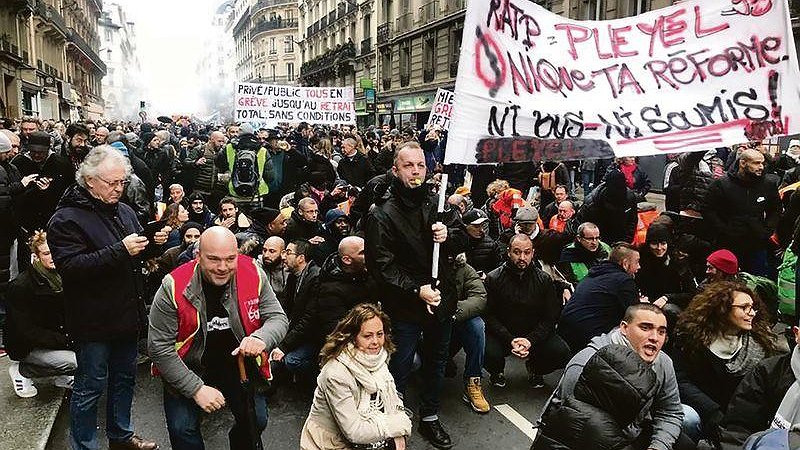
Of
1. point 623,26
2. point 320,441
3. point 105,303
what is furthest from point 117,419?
point 623,26

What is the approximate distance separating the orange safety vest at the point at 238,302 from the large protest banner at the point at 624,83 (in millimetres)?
1344

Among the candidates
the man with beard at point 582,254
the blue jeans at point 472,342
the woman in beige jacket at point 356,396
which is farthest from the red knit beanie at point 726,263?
the woman in beige jacket at point 356,396

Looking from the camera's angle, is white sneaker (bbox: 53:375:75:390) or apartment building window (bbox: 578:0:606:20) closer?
white sneaker (bbox: 53:375:75:390)

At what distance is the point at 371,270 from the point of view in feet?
12.6

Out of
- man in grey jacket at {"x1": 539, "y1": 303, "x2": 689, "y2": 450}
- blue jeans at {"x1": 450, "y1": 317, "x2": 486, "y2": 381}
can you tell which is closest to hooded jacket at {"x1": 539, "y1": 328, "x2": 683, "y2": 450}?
man in grey jacket at {"x1": 539, "y1": 303, "x2": 689, "y2": 450}

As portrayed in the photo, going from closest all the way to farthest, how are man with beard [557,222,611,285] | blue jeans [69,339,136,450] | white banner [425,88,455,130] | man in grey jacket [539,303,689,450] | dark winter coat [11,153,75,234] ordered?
man in grey jacket [539,303,689,450] < blue jeans [69,339,136,450] < dark winter coat [11,153,75,234] < man with beard [557,222,611,285] < white banner [425,88,455,130]

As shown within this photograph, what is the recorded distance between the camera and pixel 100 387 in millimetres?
3551

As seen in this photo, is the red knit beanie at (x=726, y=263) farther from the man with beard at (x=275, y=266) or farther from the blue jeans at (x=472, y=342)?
the man with beard at (x=275, y=266)

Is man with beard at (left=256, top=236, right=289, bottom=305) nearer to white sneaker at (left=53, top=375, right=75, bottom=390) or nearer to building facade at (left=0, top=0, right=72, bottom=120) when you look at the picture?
white sneaker at (left=53, top=375, right=75, bottom=390)

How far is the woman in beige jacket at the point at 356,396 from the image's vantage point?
3170 millimetres

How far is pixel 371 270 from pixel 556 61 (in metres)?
1.73

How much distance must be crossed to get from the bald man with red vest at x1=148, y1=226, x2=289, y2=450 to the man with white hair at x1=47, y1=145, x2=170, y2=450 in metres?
0.50

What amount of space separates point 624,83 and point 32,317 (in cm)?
422

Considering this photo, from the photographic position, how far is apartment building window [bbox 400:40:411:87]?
3609 centimetres
